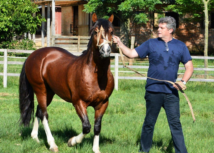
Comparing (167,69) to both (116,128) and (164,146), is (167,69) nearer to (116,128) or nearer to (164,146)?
(164,146)

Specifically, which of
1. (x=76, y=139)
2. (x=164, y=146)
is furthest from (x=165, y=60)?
(x=76, y=139)

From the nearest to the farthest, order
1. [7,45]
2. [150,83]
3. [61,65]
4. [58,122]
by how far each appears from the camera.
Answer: [150,83]
[61,65]
[58,122]
[7,45]

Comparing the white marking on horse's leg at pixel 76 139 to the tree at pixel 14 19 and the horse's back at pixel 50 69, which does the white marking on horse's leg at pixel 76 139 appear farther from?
the tree at pixel 14 19

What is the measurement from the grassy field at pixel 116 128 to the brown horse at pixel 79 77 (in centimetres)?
29

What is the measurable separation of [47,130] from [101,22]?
2.17m

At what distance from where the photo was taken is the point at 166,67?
4.80m

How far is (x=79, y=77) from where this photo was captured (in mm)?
5023

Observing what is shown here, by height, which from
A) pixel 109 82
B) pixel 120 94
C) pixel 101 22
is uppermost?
pixel 101 22

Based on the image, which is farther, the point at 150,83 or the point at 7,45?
the point at 7,45

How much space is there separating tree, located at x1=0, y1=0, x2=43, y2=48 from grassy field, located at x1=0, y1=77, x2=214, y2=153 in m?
11.6

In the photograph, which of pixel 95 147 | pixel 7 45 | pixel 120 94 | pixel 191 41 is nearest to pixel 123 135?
pixel 95 147

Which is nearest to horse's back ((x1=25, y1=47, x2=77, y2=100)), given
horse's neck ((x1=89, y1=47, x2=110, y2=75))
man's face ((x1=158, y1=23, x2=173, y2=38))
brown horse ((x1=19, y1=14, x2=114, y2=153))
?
brown horse ((x1=19, y1=14, x2=114, y2=153))

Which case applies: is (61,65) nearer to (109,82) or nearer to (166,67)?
(109,82)

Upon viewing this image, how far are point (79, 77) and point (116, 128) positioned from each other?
76.8 inches
